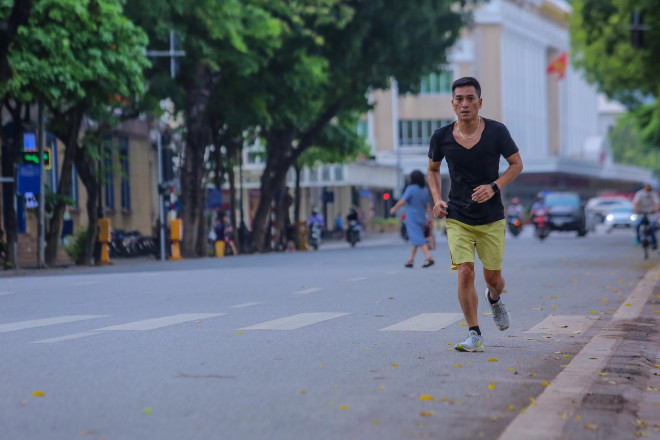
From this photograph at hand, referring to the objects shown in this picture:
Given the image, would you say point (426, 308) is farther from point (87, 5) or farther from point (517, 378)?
point (87, 5)

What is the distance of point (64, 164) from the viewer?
3303 cm

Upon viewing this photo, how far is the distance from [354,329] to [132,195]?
1603 inches

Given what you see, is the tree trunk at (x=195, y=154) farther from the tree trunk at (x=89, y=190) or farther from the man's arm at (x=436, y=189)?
the man's arm at (x=436, y=189)

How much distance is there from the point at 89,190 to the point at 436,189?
83.2ft

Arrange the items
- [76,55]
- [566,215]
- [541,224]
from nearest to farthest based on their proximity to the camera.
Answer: [76,55]
[541,224]
[566,215]

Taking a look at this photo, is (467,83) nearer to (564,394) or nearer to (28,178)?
(564,394)

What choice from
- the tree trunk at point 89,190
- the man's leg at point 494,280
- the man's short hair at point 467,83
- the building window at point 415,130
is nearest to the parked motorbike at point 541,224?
the tree trunk at point 89,190

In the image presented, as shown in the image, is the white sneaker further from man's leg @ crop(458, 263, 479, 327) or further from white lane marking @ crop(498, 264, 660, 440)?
white lane marking @ crop(498, 264, 660, 440)

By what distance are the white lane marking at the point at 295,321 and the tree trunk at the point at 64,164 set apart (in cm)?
1924

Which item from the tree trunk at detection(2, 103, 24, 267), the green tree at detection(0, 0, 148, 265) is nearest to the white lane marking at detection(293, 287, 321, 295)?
the green tree at detection(0, 0, 148, 265)

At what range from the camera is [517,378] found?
8.91 metres

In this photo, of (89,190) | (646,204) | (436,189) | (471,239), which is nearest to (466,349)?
(471,239)

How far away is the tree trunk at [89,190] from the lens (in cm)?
3466

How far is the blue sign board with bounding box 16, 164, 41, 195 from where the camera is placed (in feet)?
102
